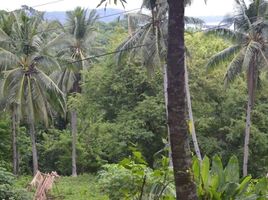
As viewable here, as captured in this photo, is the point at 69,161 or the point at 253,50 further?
the point at 69,161

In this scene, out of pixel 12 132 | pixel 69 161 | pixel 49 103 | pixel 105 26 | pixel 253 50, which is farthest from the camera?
pixel 105 26

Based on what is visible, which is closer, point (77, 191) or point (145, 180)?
point (145, 180)

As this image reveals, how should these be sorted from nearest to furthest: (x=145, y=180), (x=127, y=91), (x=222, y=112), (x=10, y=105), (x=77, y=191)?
(x=145, y=180)
(x=77, y=191)
(x=10, y=105)
(x=222, y=112)
(x=127, y=91)

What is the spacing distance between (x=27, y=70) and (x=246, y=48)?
9328mm

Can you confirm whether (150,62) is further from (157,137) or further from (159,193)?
(159,193)

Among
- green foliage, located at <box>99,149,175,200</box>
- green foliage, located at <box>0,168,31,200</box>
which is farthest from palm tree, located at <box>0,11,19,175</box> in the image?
green foliage, located at <box>99,149,175,200</box>

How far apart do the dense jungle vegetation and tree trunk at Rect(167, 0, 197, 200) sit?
12.1 metres

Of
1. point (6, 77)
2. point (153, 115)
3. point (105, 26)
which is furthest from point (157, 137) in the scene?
point (105, 26)

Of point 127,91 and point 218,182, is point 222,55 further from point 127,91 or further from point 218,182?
point 218,182

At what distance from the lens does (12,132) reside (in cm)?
2511

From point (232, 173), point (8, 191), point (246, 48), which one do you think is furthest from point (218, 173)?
point (246, 48)

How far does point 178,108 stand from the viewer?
146 inches

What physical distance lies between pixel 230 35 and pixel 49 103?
868cm

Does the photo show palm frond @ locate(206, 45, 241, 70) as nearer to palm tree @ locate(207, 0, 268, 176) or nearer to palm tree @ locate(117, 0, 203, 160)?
palm tree @ locate(207, 0, 268, 176)
